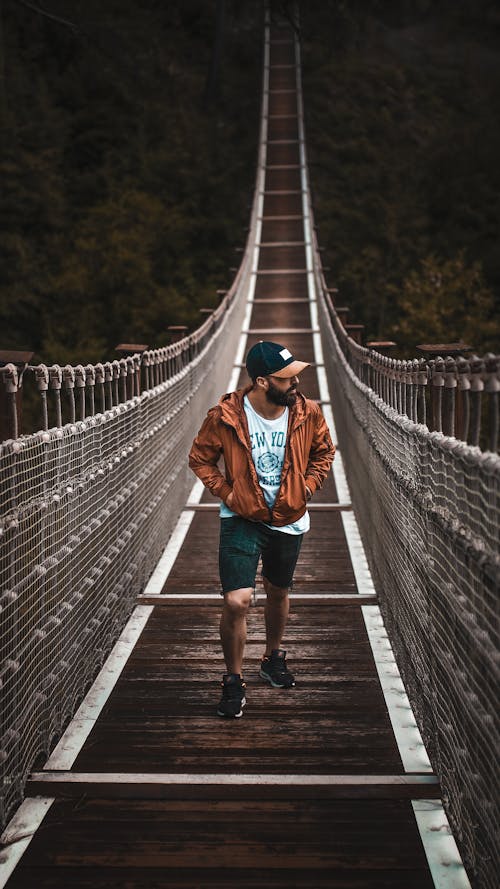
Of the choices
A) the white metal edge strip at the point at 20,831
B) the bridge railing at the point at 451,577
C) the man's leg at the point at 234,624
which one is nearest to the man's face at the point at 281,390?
the bridge railing at the point at 451,577

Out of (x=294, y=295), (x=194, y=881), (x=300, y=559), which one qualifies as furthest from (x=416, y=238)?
(x=194, y=881)

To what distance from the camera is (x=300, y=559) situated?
6.80 m

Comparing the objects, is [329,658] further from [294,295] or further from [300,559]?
[294,295]

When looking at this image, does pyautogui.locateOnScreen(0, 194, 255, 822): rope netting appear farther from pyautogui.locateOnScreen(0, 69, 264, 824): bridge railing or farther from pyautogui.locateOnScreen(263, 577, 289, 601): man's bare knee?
pyautogui.locateOnScreen(263, 577, 289, 601): man's bare knee

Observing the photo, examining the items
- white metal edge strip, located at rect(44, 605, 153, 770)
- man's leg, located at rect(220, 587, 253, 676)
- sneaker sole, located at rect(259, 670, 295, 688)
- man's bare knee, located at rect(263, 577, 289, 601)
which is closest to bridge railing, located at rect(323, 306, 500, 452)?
man's bare knee, located at rect(263, 577, 289, 601)

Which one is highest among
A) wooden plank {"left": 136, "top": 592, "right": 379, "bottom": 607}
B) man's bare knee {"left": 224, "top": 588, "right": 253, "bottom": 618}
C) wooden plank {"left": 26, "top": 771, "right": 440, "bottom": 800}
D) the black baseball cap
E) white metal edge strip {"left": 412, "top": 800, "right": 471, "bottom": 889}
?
the black baseball cap

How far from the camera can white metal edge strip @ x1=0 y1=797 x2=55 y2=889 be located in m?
2.93

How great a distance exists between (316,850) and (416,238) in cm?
2940

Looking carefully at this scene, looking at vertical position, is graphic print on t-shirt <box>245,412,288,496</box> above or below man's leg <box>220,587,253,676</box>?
above

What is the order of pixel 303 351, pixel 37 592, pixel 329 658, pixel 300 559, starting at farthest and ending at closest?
pixel 303 351 → pixel 300 559 → pixel 329 658 → pixel 37 592

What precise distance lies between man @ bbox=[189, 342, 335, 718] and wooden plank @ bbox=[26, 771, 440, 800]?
0.58m

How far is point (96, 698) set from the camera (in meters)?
4.23

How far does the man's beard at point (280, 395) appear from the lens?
12.5 ft

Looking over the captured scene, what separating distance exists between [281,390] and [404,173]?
30.5 m
